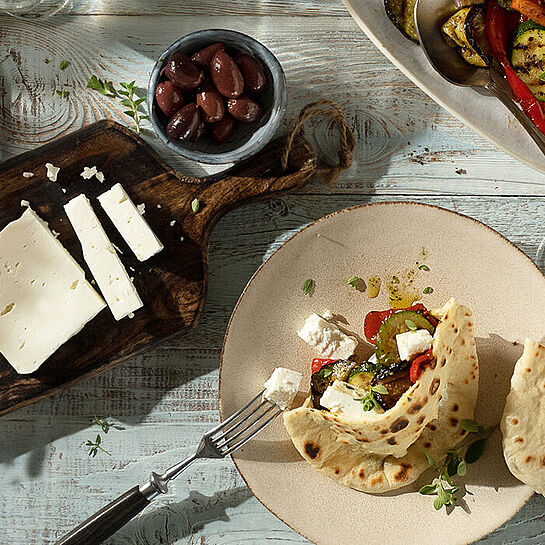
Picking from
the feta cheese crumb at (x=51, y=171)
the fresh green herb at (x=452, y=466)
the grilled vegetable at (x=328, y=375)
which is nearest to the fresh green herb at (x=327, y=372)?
the grilled vegetable at (x=328, y=375)

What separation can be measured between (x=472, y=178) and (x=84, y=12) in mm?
1312

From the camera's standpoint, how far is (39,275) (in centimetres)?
195

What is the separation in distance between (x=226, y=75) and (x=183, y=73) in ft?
0.39

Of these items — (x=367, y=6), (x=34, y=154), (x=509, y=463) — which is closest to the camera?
(x=509, y=463)

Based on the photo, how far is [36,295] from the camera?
1.96m

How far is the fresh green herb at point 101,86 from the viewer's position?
2.00 metres

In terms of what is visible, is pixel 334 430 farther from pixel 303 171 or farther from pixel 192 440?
pixel 303 171

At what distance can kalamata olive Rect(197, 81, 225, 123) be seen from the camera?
72.2 inches

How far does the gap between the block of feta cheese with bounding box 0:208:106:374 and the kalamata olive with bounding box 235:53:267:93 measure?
2.38 ft

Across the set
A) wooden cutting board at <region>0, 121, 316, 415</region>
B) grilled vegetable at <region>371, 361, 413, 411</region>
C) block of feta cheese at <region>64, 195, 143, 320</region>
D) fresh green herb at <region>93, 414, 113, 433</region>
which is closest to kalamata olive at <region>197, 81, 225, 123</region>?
wooden cutting board at <region>0, 121, 316, 415</region>

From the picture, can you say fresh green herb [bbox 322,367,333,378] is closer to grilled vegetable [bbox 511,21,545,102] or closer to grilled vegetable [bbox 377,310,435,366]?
grilled vegetable [bbox 377,310,435,366]

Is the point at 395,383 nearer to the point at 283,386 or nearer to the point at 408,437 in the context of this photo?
the point at 408,437

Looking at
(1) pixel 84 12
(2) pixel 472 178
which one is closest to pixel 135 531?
(2) pixel 472 178

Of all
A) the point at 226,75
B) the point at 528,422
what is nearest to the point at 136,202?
the point at 226,75
